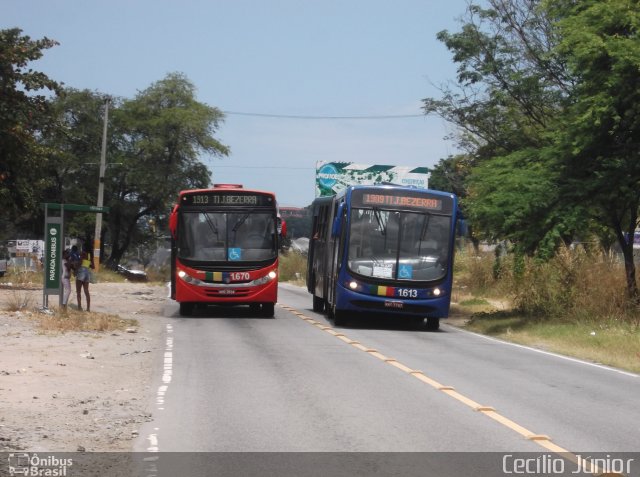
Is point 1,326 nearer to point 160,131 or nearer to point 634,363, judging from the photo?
point 634,363

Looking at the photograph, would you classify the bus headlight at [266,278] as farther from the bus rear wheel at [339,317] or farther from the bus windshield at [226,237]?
the bus rear wheel at [339,317]

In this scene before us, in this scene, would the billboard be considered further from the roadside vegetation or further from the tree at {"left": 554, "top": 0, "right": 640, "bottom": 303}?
the tree at {"left": 554, "top": 0, "right": 640, "bottom": 303}

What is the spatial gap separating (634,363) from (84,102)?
53915 millimetres

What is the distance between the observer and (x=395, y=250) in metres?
23.3

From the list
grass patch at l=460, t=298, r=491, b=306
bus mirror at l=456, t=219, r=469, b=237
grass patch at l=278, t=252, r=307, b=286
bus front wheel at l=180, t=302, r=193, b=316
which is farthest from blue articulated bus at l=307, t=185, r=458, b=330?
grass patch at l=278, t=252, r=307, b=286

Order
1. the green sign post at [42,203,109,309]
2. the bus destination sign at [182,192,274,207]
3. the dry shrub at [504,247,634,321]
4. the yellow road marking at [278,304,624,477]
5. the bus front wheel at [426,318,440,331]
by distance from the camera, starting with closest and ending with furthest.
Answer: the yellow road marking at [278,304,624,477]
the green sign post at [42,203,109,309]
the dry shrub at [504,247,634,321]
the bus front wheel at [426,318,440,331]
the bus destination sign at [182,192,274,207]

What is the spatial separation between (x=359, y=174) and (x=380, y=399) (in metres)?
46.3

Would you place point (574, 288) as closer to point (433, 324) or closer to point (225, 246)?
point (433, 324)

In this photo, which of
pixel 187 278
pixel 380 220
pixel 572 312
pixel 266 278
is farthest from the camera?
pixel 266 278

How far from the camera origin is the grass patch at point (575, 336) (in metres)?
18.4

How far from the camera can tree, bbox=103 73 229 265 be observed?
6519 centimetres

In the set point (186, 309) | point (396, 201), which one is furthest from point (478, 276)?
point (396, 201)

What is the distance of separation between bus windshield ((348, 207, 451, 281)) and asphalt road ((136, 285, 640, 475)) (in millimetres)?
3199

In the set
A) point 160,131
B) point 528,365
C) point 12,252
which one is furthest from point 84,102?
point 528,365
